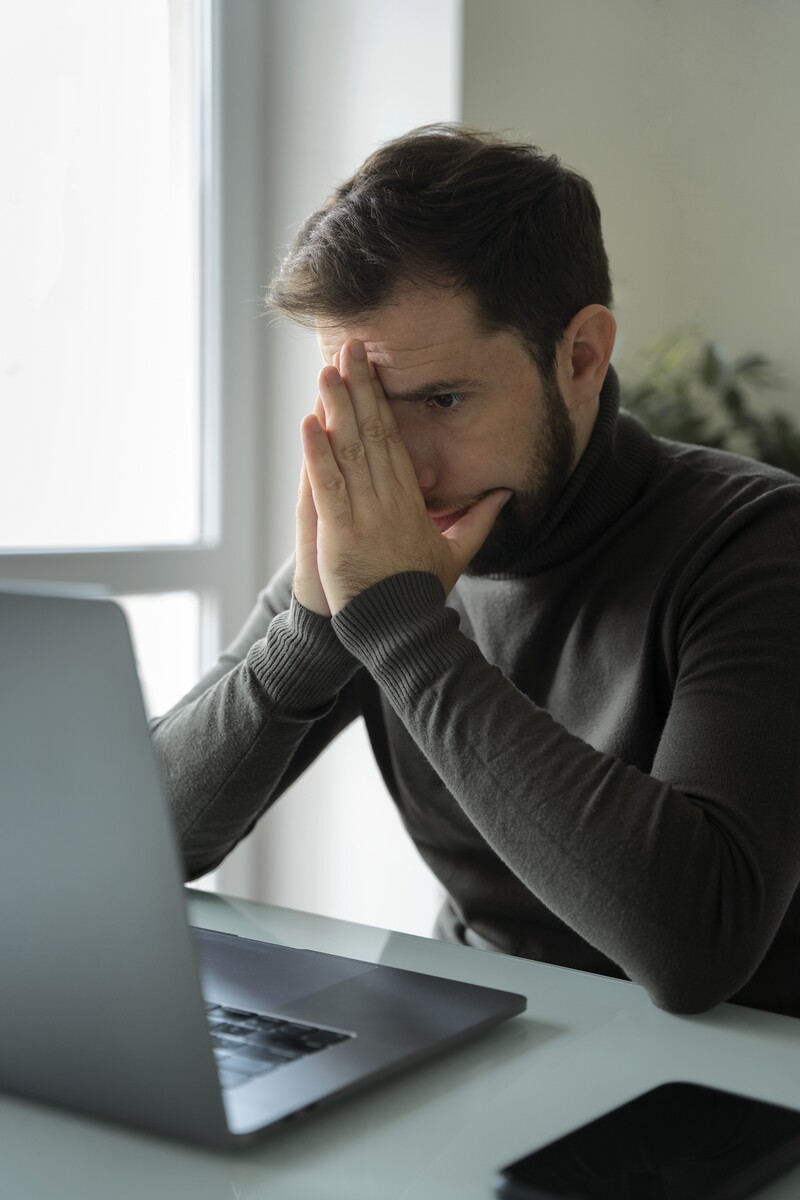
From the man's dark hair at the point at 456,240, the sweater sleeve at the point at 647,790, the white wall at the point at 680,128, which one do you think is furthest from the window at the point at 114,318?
the sweater sleeve at the point at 647,790

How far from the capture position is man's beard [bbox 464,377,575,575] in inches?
49.4

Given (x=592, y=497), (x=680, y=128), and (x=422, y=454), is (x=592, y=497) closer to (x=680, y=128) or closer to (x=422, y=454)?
(x=422, y=454)

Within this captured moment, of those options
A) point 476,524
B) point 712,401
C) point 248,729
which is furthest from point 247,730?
point 712,401

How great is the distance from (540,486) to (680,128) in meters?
1.20

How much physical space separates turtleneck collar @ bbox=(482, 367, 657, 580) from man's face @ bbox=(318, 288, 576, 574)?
0.5 inches

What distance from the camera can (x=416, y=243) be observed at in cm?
116

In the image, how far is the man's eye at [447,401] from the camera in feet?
3.94

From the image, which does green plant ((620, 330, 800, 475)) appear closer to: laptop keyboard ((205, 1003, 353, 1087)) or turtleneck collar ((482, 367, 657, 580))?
turtleneck collar ((482, 367, 657, 580))

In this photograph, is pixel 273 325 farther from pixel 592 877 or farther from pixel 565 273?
pixel 592 877

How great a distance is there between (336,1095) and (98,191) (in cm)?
173

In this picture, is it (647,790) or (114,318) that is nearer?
(647,790)

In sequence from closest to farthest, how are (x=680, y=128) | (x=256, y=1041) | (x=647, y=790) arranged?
(x=256, y=1041), (x=647, y=790), (x=680, y=128)

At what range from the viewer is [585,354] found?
4.25 ft

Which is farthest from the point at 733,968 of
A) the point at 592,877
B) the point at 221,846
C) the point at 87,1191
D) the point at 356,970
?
the point at 221,846
